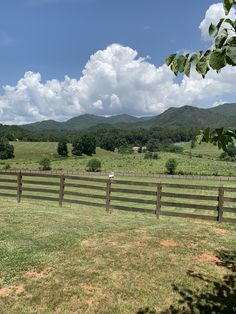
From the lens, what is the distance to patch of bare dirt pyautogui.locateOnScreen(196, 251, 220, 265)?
8.06m

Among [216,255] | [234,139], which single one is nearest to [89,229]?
[216,255]

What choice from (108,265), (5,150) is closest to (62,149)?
(5,150)

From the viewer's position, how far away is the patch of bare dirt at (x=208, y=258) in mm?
8063

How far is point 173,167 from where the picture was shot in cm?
8488

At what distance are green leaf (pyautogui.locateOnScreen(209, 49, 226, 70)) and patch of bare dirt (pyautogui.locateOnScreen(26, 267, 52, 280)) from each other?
19.4ft

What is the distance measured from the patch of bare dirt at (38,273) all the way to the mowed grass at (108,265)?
20mm

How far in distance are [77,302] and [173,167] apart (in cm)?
8009

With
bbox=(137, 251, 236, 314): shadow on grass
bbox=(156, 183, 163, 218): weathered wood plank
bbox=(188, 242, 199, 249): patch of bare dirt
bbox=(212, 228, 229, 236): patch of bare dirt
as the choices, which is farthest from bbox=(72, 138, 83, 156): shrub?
bbox=(137, 251, 236, 314): shadow on grass

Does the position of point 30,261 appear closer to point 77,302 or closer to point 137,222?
point 77,302

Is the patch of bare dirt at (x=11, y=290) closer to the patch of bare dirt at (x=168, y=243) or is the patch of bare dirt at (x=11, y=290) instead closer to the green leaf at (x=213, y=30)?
the patch of bare dirt at (x=168, y=243)

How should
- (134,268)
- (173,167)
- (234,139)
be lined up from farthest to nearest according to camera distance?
(173,167)
(134,268)
(234,139)

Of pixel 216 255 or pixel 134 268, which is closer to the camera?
pixel 134 268

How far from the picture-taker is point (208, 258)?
8289 millimetres

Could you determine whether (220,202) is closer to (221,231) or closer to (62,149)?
(221,231)
